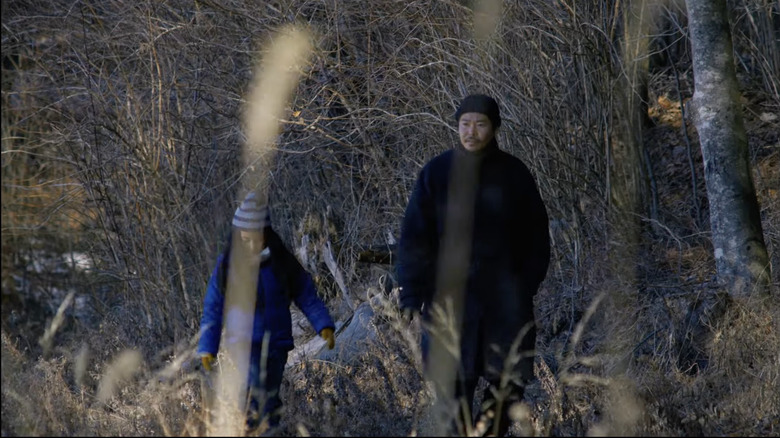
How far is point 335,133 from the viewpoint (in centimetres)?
955

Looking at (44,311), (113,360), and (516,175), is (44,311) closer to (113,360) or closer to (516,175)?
(113,360)

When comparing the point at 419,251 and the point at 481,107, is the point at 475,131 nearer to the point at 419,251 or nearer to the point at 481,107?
the point at 481,107

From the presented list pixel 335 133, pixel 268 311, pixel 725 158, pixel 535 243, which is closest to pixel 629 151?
pixel 725 158

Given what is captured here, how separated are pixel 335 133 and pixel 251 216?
4.46m

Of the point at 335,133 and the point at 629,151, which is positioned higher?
the point at 335,133

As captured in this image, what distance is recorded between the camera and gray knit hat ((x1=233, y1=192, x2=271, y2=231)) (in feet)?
17.0

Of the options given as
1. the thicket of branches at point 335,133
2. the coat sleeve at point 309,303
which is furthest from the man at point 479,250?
the thicket of branches at point 335,133

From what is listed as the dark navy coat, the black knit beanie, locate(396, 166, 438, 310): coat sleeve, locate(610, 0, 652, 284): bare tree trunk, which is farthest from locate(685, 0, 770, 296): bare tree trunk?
locate(396, 166, 438, 310): coat sleeve

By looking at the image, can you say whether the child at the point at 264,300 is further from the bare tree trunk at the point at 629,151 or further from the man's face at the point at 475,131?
the bare tree trunk at the point at 629,151

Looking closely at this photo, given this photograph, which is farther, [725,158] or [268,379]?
[725,158]

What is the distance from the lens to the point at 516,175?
507 centimetres

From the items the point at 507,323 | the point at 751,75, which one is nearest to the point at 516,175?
the point at 507,323

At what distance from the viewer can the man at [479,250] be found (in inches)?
197

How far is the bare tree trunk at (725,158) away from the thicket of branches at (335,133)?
0.37 m
